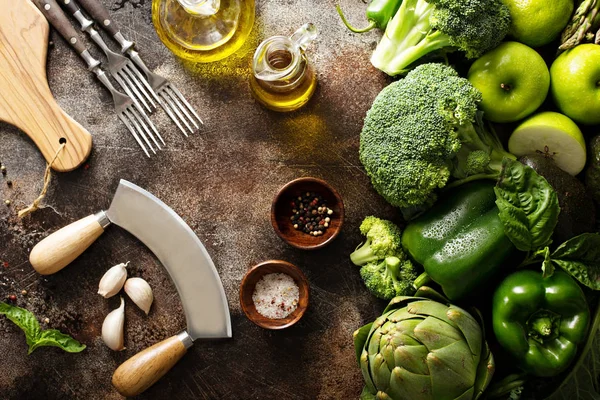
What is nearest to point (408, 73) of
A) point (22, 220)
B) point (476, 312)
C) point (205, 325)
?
point (476, 312)

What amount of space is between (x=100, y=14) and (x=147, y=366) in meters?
1.18

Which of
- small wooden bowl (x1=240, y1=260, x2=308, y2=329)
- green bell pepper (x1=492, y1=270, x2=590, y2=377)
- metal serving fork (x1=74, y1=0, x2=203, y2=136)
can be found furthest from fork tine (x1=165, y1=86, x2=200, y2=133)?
green bell pepper (x1=492, y1=270, x2=590, y2=377)

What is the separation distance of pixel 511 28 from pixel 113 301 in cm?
157

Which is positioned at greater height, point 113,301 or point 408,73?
point 408,73

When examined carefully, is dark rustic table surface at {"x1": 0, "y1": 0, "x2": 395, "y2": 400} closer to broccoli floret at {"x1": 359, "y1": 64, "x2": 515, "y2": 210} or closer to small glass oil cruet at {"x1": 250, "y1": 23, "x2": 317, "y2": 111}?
small glass oil cruet at {"x1": 250, "y1": 23, "x2": 317, "y2": 111}

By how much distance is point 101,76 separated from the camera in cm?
211

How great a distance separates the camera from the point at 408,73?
1947mm

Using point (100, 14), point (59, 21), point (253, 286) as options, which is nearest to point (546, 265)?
point (253, 286)

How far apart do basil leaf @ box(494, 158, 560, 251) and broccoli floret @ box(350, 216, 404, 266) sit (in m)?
0.35

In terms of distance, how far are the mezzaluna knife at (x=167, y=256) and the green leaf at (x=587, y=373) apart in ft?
3.54

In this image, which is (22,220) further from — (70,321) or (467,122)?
(467,122)

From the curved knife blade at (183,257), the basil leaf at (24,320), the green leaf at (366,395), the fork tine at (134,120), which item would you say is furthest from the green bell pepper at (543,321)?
the basil leaf at (24,320)

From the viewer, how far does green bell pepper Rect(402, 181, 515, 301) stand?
6.06 feet

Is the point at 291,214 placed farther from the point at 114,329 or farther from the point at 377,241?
the point at 114,329
